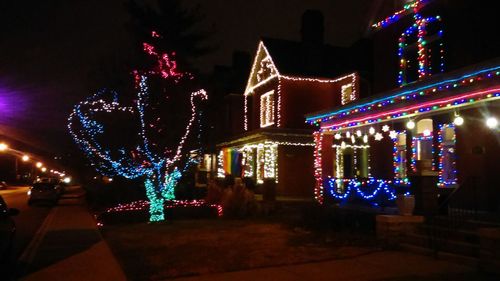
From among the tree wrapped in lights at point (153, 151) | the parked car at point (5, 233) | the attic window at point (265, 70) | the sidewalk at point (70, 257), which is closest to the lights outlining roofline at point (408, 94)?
the tree wrapped in lights at point (153, 151)

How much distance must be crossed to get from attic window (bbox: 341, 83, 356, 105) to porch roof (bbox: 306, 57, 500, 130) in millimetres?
6728

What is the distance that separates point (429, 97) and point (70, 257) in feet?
31.1

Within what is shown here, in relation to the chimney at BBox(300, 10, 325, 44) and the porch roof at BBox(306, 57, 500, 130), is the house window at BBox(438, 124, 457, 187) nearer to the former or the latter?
the porch roof at BBox(306, 57, 500, 130)

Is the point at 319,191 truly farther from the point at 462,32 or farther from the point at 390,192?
the point at 462,32

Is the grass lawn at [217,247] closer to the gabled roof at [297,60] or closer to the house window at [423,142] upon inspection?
the house window at [423,142]

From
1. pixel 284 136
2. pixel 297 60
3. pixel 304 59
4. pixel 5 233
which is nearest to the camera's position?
pixel 5 233

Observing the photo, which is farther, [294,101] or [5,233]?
[294,101]

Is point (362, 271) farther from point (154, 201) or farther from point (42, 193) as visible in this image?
point (42, 193)

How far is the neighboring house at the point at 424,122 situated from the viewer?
472 inches

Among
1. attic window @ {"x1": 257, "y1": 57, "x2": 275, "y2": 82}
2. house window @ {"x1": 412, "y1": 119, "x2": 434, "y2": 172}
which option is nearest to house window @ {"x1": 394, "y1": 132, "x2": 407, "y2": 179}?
house window @ {"x1": 412, "y1": 119, "x2": 434, "y2": 172}

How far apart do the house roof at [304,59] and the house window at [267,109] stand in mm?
1744

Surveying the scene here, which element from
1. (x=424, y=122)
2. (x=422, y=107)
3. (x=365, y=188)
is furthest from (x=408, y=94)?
(x=365, y=188)

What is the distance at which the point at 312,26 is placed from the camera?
27641 millimetres

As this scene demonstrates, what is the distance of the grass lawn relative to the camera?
32.3ft
